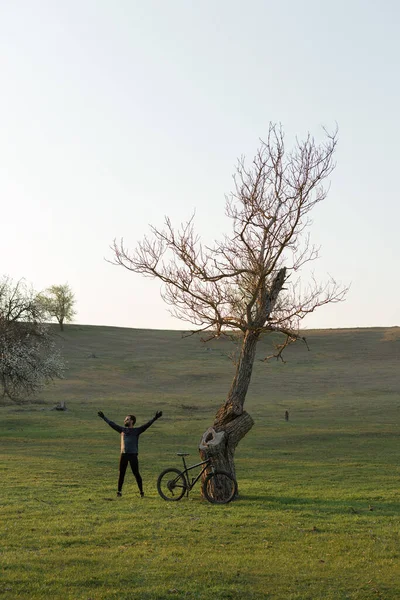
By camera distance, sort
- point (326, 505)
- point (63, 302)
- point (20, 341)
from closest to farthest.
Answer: point (326, 505) → point (20, 341) → point (63, 302)

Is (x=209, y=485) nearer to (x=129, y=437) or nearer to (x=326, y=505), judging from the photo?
(x=129, y=437)

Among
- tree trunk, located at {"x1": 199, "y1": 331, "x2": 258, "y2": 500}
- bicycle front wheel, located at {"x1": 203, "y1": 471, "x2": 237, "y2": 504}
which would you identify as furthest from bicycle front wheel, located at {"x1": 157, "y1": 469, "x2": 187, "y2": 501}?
tree trunk, located at {"x1": 199, "y1": 331, "x2": 258, "y2": 500}

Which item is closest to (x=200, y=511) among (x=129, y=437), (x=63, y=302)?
(x=129, y=437)

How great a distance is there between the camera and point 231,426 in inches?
882

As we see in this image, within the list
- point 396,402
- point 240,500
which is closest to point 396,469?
point 240,500

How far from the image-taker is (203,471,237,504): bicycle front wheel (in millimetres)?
21016

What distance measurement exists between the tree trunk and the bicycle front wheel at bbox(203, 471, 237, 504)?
1.48 ft

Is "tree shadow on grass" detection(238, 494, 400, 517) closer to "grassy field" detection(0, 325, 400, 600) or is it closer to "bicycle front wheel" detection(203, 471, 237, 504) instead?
"grassy field" detection(0, 325, 400, 600)

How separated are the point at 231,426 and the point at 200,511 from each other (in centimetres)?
357

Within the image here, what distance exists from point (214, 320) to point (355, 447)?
18355 millimetres

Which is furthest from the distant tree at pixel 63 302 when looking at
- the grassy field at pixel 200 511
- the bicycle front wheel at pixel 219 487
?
the bicycle front wheel at pixel 219 487

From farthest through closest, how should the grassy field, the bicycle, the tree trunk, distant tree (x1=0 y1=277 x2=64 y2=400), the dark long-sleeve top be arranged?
distant tree (x1=0 y1=277 x2=64 y2=400) → the tree trunk → the dark long-sleeve top → the bicycle → the grassy field

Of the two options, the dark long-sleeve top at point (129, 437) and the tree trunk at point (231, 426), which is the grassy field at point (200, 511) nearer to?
the tree trunk at point (231, 426)

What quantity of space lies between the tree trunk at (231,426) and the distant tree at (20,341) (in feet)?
76.7
